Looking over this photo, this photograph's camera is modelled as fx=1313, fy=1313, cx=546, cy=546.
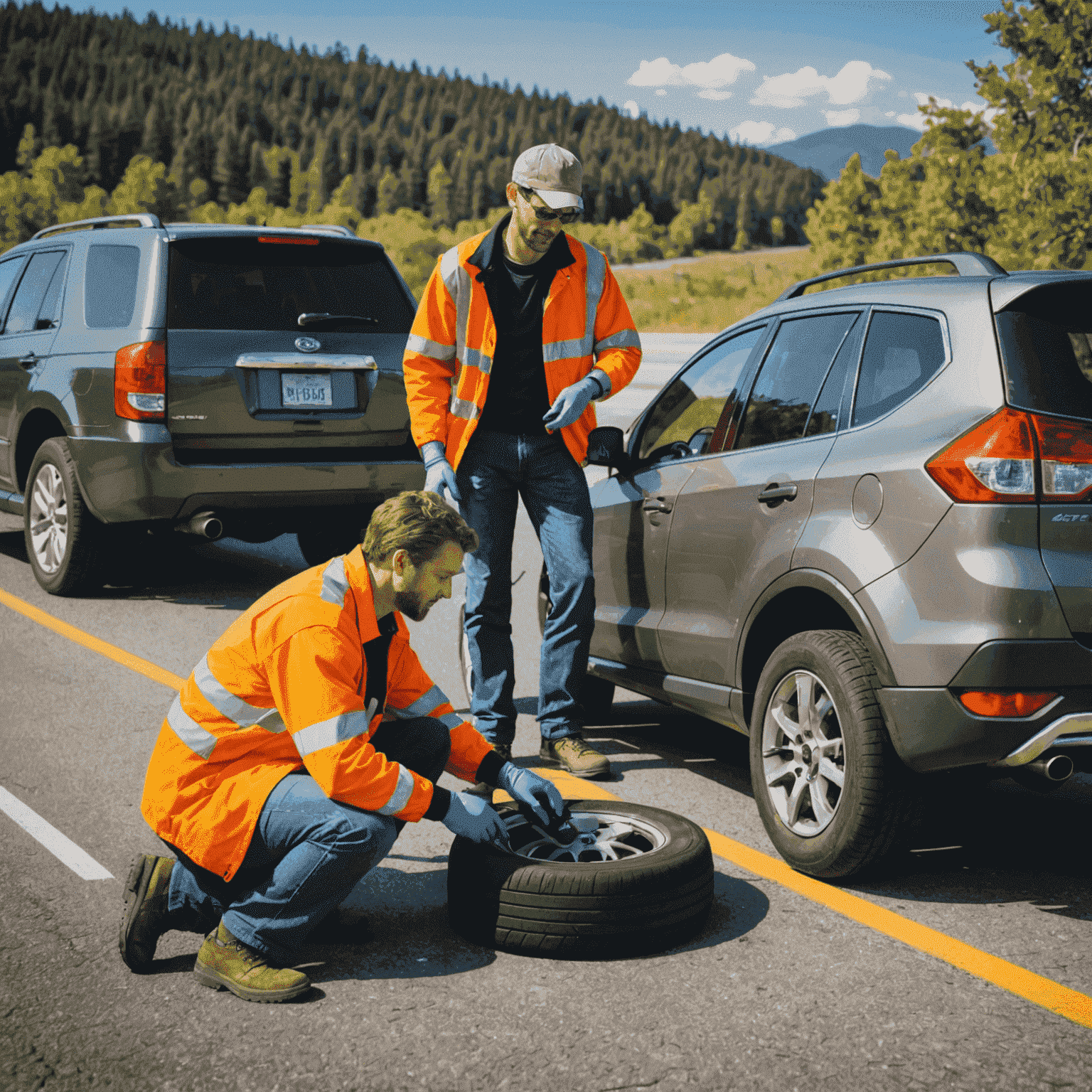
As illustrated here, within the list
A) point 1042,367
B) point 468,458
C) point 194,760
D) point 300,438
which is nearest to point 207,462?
point 300,438

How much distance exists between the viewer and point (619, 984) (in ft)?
10.3

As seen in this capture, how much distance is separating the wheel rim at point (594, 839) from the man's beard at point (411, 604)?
726 millimetres

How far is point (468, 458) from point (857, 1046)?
278cm

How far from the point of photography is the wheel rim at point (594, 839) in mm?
3652

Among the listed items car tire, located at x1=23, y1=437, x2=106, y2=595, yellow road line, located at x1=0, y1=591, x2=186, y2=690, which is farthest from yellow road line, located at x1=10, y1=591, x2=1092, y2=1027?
car tire, located at x1=23, y1=437, x2=106, y2=595

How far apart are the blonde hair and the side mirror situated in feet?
6.06

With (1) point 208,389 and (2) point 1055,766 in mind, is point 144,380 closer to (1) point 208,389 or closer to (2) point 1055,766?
(1) point 208,389

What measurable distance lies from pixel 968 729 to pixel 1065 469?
0.71 meters

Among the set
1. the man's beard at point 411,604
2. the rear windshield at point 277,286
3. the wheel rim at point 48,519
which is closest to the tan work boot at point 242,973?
the man's beard at point 411,604

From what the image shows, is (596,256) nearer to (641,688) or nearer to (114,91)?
(641,688)

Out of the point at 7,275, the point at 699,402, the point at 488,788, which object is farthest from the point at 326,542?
the point at 488,788

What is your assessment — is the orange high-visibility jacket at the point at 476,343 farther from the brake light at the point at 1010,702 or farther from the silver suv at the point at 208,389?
the silver suv at the point at 208,389

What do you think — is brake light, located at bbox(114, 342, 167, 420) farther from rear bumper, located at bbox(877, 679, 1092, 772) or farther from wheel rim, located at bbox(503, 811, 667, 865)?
rear bumper, located at bbox(877, 679, 1092, 772)

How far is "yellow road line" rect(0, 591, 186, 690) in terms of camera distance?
20.4 ft
